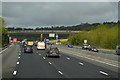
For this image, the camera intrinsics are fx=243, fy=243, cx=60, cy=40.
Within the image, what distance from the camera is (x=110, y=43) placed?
75.6m

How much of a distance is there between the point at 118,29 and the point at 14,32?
69284 millimetres

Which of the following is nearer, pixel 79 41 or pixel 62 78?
pixel 62 78

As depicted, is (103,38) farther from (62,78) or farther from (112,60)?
(62,78)

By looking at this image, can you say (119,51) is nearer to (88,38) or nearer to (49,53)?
(49,53)

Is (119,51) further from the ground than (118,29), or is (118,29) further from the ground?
(118,29)

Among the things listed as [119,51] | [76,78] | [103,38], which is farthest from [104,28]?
[76,78]

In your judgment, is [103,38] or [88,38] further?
[88,38]

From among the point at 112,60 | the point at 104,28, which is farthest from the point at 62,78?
the point at 104,28

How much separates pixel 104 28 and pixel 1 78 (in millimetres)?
70344

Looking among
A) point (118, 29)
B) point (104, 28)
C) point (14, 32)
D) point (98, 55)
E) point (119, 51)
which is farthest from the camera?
point (14, 32)

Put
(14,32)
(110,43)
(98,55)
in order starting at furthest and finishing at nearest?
1. (14,32)
2. (110,43)
3. (98,55)

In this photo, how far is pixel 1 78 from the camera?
14.4 m

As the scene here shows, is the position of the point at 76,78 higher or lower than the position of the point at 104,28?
lower

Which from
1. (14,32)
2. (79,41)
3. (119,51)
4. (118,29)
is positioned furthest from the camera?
(14,32)
